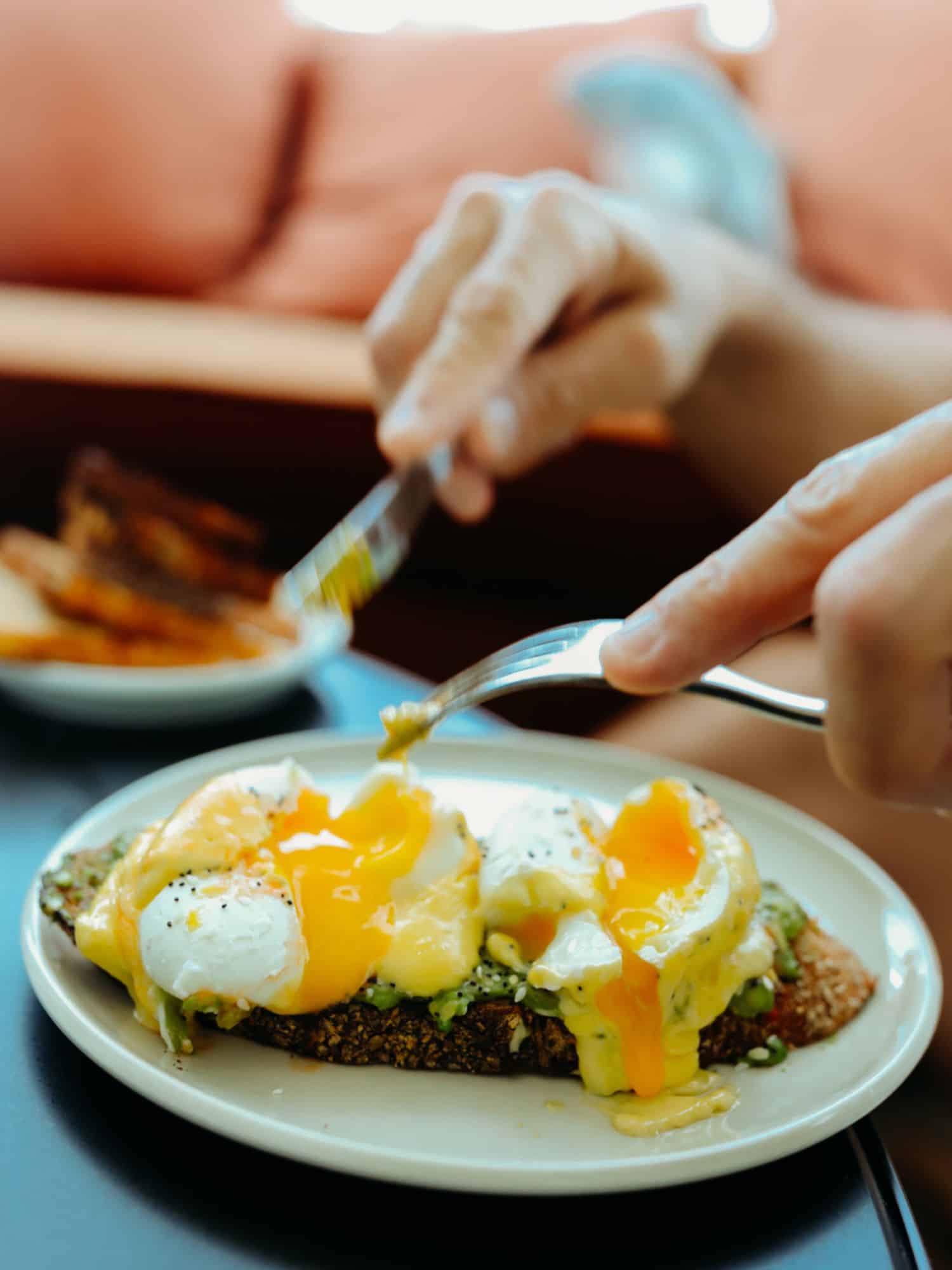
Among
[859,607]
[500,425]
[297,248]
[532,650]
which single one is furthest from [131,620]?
[297,248]

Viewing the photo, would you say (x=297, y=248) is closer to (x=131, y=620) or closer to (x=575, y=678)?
(x=131, y=620)

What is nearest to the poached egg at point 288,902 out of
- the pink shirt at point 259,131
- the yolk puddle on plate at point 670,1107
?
the yolk puddle on plate at point 670,1107

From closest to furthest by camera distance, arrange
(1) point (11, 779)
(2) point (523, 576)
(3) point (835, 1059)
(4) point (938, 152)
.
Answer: (3) point (835, 1059) → (1) point (11, 779) → (2) point (523, 576) → (4) point (938, 152)

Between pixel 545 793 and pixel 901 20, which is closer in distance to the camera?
pixel 545 793

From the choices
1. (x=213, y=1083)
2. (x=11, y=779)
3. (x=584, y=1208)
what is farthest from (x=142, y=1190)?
(x=11, y=779)

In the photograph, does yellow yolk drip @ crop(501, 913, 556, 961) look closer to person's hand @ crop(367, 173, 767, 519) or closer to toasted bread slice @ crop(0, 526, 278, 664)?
person's hand @ crop(367, 173, 767, 519)

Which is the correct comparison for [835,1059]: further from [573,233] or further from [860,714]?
[573,233]

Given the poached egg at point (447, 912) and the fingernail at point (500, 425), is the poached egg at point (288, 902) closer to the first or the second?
the poached egg at point (447, 912)

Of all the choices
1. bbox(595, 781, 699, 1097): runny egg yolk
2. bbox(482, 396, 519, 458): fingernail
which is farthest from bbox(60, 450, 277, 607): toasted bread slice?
bbox(595, 781, 699, 1097): runny egg yolk
